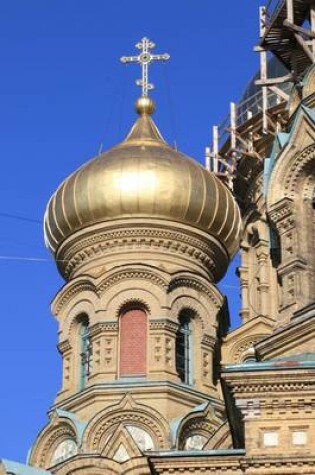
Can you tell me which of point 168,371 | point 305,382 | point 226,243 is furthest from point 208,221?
point 305,382

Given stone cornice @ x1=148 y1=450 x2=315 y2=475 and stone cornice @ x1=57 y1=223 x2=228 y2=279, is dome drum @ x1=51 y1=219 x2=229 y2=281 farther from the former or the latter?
stone cornice @ x1=148 y1=450 x2=315 y2=475

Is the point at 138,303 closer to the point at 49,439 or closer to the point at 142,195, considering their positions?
the point at 142,195

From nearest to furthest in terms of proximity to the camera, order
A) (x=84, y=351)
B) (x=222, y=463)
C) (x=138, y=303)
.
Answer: (x=222, y=463) → (x=138, y=303) → (x=84, y=351)

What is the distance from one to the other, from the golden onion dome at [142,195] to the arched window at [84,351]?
139 cm

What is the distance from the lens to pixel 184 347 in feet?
69.0

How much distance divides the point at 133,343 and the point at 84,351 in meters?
0.84

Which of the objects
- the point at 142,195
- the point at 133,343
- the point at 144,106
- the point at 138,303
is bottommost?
the point at 133,343

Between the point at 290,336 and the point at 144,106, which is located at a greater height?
the point at 144,106

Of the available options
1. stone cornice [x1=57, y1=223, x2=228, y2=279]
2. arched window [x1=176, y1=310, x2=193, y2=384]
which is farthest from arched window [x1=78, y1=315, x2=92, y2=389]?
arched window [x1=176, y1=310, x2=193, y2=384]

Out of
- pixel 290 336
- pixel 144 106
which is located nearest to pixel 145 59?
pixel 144 106

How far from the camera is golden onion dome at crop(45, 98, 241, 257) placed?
843 inches

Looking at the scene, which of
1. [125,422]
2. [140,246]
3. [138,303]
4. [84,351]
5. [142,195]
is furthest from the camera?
[142,195]

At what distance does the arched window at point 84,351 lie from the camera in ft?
68.5

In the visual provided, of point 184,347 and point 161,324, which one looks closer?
point 161,324
